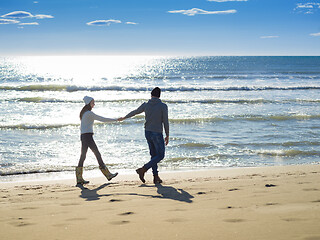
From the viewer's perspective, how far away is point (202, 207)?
4812 mm

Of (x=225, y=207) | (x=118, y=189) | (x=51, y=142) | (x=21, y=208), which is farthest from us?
(x=51, y=142)

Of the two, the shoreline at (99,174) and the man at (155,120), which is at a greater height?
the man at (155,120)

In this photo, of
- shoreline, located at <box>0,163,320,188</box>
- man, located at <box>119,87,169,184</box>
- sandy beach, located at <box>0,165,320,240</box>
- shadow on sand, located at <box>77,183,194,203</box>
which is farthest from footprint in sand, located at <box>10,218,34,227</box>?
shoreline, located at <box>0,163,320,188</box>

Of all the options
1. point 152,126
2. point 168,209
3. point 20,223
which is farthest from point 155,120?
point 20,223

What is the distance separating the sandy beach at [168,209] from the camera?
3.81m

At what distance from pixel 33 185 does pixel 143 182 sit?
2.18 metres

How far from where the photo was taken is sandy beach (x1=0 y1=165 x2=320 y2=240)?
3814mm

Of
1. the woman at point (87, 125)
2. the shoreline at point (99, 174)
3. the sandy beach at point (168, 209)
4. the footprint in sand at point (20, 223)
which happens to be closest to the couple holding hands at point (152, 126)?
the woman at point (87, 125)

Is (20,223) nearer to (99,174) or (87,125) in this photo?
(87,125)

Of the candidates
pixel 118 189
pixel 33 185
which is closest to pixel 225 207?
pixel 118 189

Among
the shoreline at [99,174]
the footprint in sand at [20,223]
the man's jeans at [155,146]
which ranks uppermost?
the man's jeans at [155,146]

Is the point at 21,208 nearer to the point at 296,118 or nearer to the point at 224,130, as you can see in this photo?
the point at 224,130

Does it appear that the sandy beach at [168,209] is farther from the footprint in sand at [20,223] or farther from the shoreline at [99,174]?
the shoreline at [99,174]

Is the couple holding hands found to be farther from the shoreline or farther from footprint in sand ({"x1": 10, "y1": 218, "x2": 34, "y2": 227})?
footprint in sand ({"x1": 10, "y1": 218, "x2": 34, "y2": 227})
